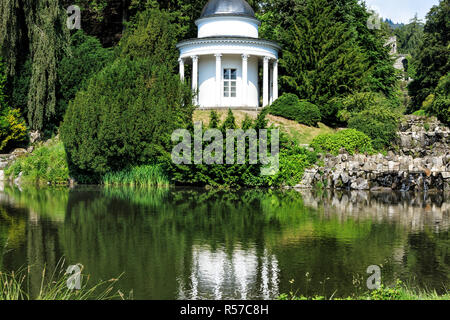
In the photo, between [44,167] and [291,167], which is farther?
[44,167]

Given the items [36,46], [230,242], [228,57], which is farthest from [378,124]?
[36,46]

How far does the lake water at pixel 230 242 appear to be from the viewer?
28.3ft

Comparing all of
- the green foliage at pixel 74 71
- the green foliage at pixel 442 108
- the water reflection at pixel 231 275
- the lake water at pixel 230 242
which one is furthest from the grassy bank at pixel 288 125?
the water reflection at pixel 231 275

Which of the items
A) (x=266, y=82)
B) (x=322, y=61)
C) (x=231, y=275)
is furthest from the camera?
(x=266, y=82)

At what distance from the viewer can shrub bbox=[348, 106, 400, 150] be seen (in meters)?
29.2

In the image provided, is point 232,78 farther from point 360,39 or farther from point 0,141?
point 0,141

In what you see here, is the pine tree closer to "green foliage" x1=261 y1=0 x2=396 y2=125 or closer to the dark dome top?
"green foliage" x1=261 y1=0 x2=396 y2=125

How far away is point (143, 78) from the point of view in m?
27.9

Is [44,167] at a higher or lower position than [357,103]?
lower

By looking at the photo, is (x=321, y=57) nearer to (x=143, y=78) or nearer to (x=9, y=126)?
(x=143, y=78)

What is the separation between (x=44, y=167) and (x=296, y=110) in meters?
14.0

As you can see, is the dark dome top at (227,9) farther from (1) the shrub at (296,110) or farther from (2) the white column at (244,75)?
(1) the shrub at (296,110)

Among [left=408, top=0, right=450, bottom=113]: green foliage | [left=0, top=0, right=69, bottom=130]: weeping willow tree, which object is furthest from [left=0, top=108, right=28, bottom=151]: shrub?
[left=408, top=0, right=450, bottom=113]: green foliage

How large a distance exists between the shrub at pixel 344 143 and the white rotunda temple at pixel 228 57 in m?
7.12
